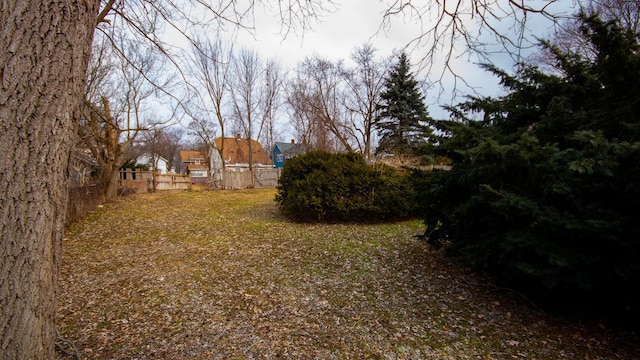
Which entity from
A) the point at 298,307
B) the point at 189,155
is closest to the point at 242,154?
the point at 189,155

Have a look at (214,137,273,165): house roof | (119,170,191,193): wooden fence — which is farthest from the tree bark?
(214,137,273,165): house roof

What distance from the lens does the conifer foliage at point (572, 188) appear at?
1982 millimetres

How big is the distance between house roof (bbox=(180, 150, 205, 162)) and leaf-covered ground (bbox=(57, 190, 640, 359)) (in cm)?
4292

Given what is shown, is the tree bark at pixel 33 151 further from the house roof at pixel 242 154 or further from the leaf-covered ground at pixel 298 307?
the house roof at pixel 242 154

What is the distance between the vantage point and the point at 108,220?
7.39m

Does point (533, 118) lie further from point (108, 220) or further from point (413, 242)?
point (108, 220)

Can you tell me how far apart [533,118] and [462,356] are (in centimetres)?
256

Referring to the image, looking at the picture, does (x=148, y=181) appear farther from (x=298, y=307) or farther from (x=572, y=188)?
(x=572, y=188)

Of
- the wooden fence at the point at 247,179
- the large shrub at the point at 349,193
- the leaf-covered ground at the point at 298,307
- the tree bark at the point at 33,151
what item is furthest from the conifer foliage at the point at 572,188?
the wooden fence at the point at 247,179

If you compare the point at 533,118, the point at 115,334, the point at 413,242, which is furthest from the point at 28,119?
the point at 413,242

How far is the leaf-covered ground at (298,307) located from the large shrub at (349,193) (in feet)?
5.32

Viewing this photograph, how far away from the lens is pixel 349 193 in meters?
6.90

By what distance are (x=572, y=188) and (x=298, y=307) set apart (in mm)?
2444

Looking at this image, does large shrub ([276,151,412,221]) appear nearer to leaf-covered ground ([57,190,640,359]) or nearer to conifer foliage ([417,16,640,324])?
leaf-covered ground ([57,190,640,359])
